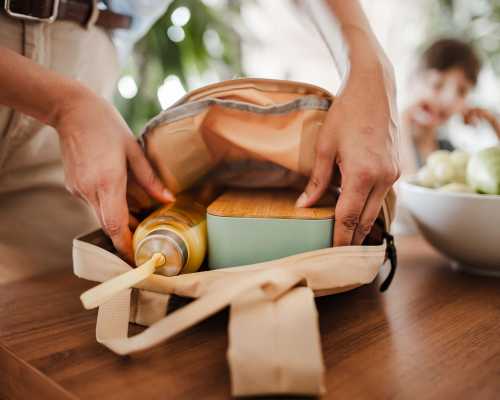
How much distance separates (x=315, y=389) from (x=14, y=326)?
0.29 m

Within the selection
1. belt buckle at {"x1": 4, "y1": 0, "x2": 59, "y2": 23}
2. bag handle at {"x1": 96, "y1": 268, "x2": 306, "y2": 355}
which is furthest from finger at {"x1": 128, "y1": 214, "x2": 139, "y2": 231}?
belt buckle at {"x1": 4, "y1": 0, "x2": 59, "y2": 23}

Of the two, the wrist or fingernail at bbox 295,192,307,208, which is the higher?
the wrist

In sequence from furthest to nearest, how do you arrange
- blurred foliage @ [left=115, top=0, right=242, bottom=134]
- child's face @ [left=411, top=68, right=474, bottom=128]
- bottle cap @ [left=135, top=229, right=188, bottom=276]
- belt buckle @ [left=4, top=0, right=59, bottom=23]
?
child's face @ [left=411, top=68, right=474, bottom=128], blurred foliage @ [left=115, top=0, right=242, bottom=134], belt buckle @ [left=4, top=0, right=59, bottom=23], bottle cap @ [left=135, top=229, right=188, bottom=276]

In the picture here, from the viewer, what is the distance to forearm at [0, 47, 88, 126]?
42 cm

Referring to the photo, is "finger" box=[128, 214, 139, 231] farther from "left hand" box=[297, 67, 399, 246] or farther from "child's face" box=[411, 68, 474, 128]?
"child's face" box=[411, 68, 474, 128]

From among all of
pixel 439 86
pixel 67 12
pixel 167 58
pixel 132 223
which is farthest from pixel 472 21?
pixel 132 223

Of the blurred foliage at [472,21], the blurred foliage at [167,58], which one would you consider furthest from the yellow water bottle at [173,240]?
the blurred foliage at [472,21]

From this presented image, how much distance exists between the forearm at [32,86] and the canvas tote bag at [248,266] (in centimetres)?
9

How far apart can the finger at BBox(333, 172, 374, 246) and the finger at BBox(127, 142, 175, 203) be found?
0.19 metres

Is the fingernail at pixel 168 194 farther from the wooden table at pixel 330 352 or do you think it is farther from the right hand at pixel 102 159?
the wooden table at pixel 330 352

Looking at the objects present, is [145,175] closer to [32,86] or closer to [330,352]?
[32,86]

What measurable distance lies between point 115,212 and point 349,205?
0.72 ft

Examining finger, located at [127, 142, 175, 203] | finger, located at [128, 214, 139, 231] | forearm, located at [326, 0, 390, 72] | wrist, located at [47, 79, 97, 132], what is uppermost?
forearm, located at [326, 0, 390, 72]

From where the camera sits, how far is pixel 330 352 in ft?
1.17
